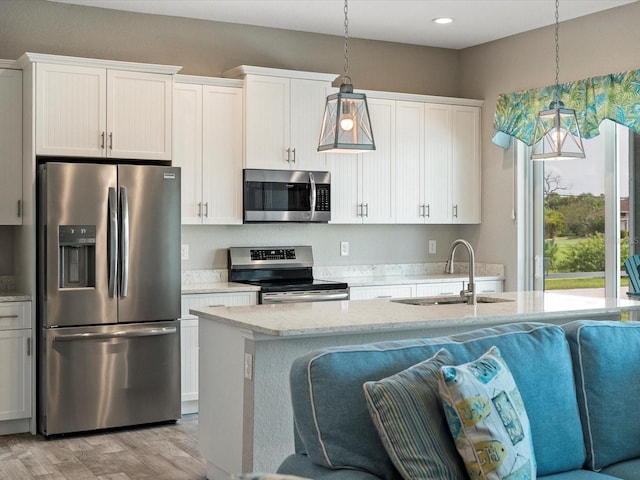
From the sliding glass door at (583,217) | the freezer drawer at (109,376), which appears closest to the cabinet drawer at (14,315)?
the freezer drawer at (109,376)

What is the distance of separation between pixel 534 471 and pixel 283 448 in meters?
1.45

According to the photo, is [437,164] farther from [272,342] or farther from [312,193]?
[272,342]

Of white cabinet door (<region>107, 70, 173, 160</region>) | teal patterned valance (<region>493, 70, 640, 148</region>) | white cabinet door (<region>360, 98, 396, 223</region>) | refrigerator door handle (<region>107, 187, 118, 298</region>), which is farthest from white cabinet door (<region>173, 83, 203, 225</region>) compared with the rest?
teal patterned valance (<region>493, 70, 640, 148</region>)

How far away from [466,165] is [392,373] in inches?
182

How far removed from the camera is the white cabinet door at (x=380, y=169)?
6.57 metres

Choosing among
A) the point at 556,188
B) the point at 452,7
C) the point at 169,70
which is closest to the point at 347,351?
the point at 169,70

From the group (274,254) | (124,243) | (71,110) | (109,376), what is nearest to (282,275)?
(274,254)

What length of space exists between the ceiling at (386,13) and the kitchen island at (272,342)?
2.38 meters

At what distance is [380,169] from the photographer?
6.63 meters

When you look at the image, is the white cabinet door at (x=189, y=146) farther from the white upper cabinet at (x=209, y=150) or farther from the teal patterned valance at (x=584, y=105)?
the teal patterned valance at (x=584, y=105)

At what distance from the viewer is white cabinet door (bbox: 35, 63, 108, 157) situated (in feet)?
17.3

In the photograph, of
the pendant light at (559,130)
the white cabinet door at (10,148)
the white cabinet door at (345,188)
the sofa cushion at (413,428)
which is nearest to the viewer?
the sofa cushion at (413,428)

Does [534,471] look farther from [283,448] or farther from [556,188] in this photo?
[556,188]

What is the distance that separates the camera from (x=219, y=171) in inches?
236
